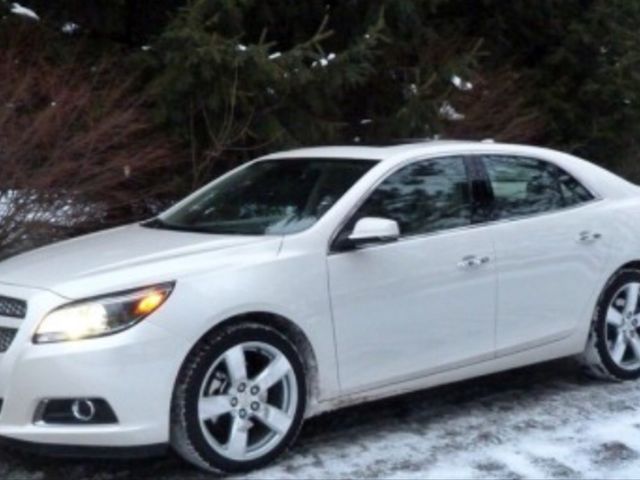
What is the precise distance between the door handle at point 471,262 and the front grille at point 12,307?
2.21m

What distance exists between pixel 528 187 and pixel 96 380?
9.50 ft

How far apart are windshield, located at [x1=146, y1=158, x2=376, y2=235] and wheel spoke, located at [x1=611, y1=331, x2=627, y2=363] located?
1.96 m

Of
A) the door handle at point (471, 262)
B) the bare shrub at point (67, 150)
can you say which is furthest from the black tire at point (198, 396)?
the bare shrub at point (67, 150)

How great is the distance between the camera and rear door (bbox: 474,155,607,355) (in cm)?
638

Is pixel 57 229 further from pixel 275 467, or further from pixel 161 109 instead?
pixel 275 467

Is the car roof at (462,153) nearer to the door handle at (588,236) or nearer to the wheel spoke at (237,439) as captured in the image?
the door handle at (588,236)

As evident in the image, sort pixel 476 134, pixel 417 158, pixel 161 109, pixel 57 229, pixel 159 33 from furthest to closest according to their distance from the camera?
1. pixel 476 134
2. pixel 159 33
3. pixel 161 109
4. pixel 57 229
5. pixel 417 158

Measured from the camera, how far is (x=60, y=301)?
5.12 metres

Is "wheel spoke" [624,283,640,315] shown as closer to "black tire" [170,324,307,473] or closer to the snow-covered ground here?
the snow-covered ground

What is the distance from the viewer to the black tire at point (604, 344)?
691cm

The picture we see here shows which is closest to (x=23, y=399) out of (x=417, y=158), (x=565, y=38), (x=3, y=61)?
(x=417, y=158)

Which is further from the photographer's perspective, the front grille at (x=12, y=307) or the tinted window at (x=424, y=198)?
the tinted window at (x=424, y=198)

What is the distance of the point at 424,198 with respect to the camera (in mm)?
6238

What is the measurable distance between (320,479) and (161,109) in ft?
13.1
